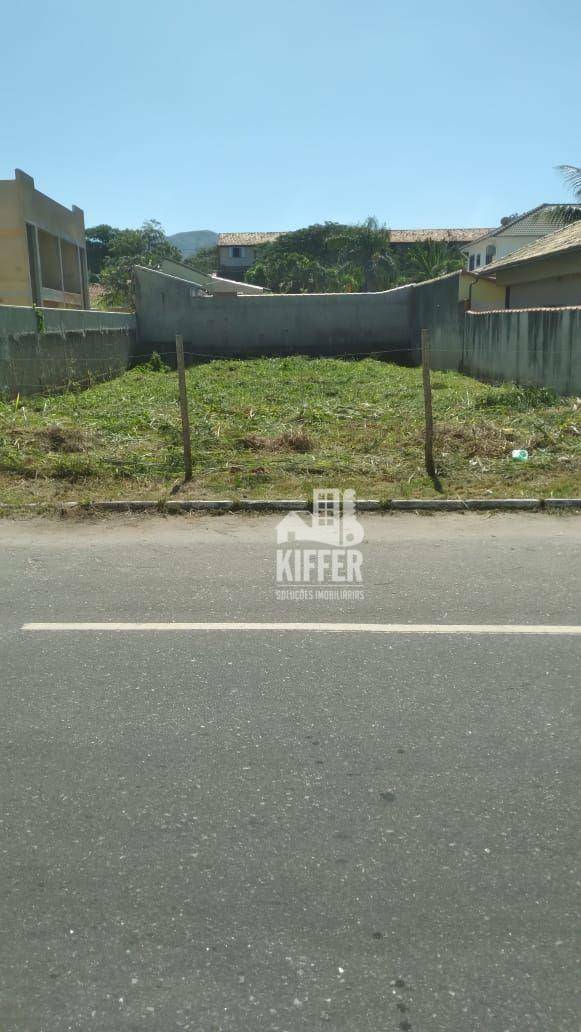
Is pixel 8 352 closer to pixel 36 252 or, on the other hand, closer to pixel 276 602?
pixel 276 602

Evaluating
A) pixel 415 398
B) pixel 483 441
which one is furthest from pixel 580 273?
pixel 483 441

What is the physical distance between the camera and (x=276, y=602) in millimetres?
5348

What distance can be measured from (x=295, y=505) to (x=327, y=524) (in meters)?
0.72

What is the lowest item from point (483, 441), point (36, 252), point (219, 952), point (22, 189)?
point (219, 952)

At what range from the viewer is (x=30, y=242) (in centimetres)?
2694

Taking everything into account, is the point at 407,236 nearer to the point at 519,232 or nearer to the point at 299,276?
the point at 299,276

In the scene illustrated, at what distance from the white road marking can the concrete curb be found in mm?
3245

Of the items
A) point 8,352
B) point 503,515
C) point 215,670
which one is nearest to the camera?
point 215,670

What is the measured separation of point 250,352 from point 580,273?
12069 millimetres

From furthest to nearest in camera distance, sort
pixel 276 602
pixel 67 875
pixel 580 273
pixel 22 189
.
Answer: pixel 22 189, pixel 580 273, pixel 276 602, pixel 67 875

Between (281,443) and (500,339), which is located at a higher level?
(500,339)

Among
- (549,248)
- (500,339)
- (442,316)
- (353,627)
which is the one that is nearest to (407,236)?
(442,316)

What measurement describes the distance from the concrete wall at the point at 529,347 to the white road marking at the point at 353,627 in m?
9.87

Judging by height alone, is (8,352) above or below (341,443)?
above
